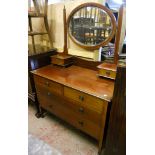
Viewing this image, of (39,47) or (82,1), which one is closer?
(82,1)

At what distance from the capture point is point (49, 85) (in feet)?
4.83

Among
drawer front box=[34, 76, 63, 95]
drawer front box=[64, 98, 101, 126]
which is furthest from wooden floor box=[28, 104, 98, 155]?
drawer front box=[34, 76, 63, 95]

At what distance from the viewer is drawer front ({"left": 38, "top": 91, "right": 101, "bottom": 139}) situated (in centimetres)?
129

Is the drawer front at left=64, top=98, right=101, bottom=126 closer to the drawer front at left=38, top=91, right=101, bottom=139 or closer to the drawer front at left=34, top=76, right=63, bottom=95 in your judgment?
the drawer front at left=38, top=91, right=101, bottom=139

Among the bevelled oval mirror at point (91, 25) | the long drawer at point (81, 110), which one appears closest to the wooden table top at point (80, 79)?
the long drawer at point (81, 110)

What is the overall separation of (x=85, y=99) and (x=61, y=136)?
0.70 m

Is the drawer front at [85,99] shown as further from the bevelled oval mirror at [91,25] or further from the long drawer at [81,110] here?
the bevelled oval mirror at [91,25]

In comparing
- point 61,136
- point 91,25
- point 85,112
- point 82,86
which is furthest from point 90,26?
point 61,136
